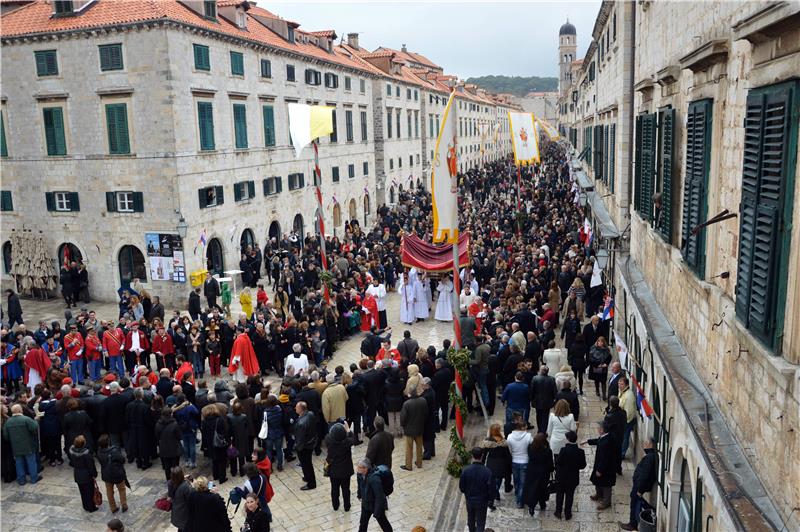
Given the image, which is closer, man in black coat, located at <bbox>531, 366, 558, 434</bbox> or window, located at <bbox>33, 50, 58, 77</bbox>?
man in black coat, located at <bbox>531, 366, 558, 434</bbox>

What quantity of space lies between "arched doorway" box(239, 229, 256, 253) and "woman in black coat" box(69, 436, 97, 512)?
1724 centimetres

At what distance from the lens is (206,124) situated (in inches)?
987

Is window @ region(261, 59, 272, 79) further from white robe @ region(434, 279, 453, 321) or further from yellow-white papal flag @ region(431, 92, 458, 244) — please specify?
yellow-white papal flag @ region(431, 92, 458, 244)

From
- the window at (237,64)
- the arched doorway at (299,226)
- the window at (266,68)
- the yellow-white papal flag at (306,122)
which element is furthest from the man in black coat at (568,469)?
the arched doorway at (299,226)

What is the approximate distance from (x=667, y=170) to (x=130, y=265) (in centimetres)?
2067

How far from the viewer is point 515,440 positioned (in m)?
10.3

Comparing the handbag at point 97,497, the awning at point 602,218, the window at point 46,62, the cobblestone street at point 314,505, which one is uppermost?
the window at point 46,62

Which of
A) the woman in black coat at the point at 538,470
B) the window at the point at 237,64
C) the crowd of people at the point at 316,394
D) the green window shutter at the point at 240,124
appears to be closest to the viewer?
the woman in black coat at the point at 538,470

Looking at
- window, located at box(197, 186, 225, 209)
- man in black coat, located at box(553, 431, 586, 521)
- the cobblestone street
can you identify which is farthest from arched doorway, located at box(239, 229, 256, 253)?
man in black coat, located at box(553, 431, 586, 521)

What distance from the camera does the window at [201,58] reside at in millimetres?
24250

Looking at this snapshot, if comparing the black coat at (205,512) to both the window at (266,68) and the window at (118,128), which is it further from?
the window at (266,68)

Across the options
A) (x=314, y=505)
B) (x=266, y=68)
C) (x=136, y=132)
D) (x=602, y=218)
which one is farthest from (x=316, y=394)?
(x=266, y=68)

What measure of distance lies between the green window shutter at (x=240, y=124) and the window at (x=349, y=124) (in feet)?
38.7

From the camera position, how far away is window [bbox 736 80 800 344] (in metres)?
4.55
